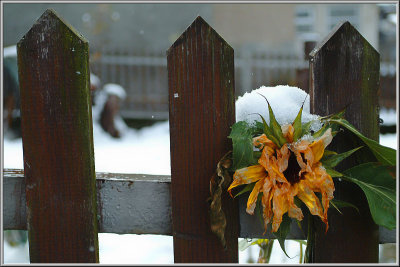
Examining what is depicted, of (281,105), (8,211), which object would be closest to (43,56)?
(8,211)

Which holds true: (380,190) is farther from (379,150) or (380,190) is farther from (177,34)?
(177,34)

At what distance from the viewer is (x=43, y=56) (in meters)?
1.14

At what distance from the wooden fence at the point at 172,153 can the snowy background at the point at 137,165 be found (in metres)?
0.10

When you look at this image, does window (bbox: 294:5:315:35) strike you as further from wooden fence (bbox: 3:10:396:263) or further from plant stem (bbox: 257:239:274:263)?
wooden fence (bbox: 3:10:396:263)

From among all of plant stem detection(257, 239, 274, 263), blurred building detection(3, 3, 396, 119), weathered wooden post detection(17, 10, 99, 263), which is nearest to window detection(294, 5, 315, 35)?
blurred building detection(3, 3, 396, 119)

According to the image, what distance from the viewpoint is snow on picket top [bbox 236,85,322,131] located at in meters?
1.07

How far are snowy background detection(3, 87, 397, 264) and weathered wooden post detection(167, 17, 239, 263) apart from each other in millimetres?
73

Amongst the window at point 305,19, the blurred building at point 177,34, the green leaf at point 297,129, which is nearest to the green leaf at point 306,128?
the green leaf at point 297,129

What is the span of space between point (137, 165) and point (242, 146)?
2.90 metres

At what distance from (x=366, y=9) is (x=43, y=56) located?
1406cm

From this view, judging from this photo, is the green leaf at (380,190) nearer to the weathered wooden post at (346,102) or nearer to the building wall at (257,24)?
the weathered wooden post at (346,102)

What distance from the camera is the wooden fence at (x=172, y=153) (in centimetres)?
109

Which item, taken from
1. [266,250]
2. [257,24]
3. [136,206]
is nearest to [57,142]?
[136,206]

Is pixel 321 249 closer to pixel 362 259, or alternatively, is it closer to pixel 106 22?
pixel 362 259
